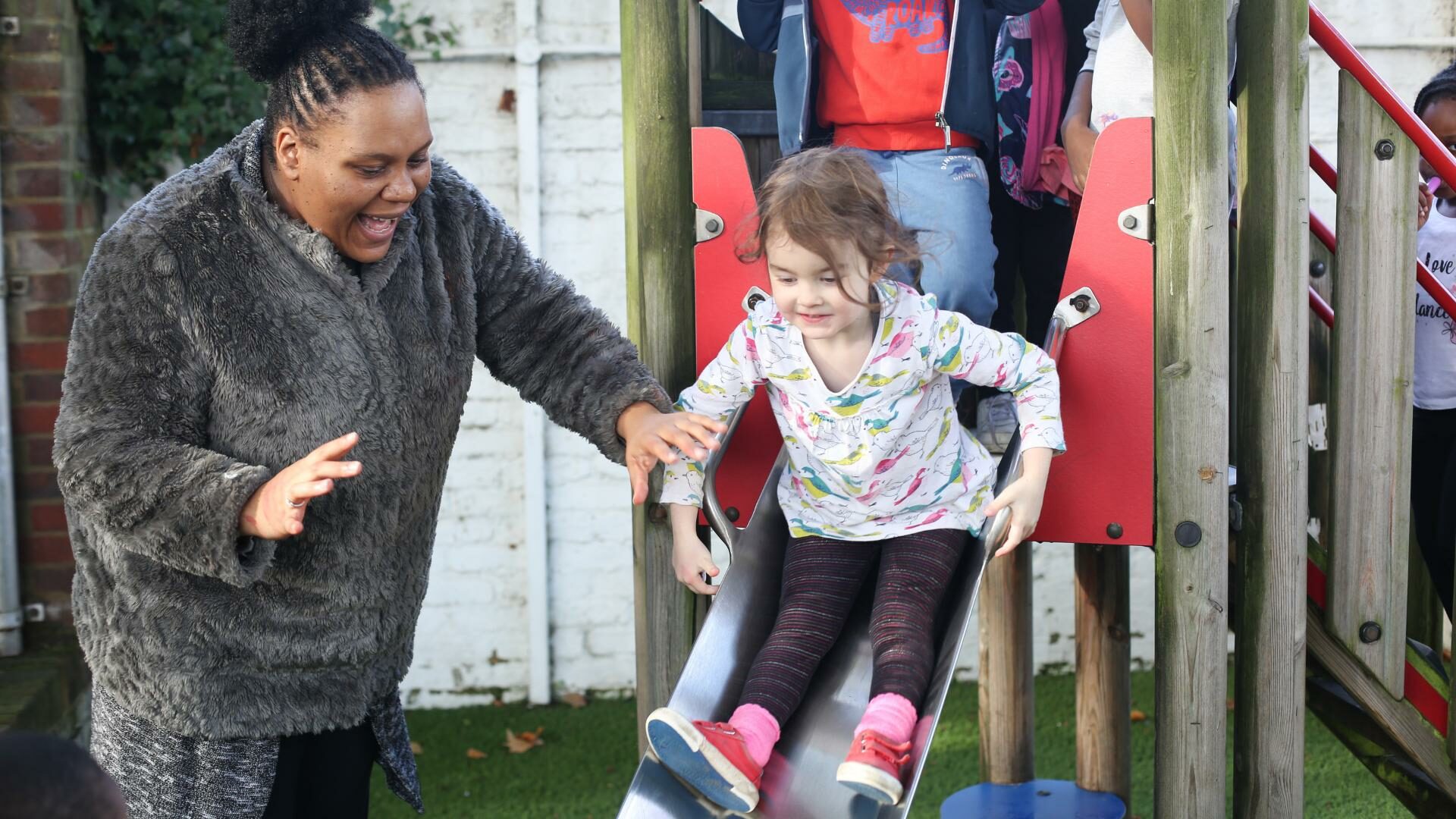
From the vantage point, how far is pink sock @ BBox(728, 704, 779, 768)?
238 cm

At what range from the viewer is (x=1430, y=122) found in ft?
12.2

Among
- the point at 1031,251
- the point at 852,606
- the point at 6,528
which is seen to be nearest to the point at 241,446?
the point at 852,606

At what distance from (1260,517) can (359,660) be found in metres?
1.80

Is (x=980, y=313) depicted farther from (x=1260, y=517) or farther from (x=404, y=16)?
(x=404, y=16)

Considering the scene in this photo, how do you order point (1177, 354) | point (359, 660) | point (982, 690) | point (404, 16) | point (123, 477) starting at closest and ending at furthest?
1. point (123, 477)
2. point (359, 660)
3. point (1177, 354)
4. point (982, 690)
5. point (404, 16)

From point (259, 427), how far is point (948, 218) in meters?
1.49

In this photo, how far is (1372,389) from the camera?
3.00 metres

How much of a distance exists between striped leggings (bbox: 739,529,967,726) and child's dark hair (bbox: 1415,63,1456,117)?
2026mm

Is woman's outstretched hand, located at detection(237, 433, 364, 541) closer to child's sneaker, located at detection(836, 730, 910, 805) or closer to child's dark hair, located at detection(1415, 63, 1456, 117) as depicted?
child's sneaker, located at detection(836, 730, 910, 805)

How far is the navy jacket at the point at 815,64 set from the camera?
3.03 meters

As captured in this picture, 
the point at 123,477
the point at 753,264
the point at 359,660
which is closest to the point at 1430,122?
the point at 753,264

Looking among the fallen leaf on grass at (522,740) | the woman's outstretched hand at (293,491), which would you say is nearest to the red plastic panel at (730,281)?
the woman's outstretched hand at (293,491)

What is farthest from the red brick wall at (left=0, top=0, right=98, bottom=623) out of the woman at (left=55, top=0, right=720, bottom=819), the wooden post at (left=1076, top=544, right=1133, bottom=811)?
the wooden post at (left=1076, top=544, right=1133, bottom=811)

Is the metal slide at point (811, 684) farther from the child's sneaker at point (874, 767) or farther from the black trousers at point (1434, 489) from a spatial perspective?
the black trousers at point (1434, 489)
